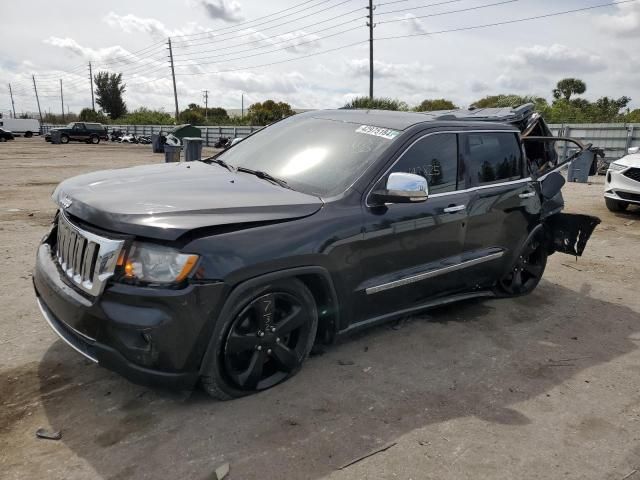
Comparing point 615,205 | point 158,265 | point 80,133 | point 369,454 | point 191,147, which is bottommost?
point 369,454

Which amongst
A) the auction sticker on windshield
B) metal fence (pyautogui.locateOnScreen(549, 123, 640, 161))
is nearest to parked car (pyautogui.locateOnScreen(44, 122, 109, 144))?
metal fence (pyautogui.locateOnScreen(549, 123, 640, 161))

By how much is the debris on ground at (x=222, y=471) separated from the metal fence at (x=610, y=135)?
774 inches

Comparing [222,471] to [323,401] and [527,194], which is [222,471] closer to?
[323,401]

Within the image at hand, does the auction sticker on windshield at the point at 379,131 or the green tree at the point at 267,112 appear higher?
A: the green tree at the point at 267,112

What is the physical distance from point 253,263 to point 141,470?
109 cm

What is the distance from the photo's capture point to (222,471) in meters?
2.39

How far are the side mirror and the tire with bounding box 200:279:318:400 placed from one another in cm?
79

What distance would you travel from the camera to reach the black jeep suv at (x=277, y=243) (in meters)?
2.54

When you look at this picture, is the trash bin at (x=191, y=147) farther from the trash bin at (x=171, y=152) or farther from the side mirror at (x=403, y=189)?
the side mirror at (x=403, y=189)

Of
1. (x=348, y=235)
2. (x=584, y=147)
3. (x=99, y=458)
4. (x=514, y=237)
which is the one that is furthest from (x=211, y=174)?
(x=584, y=147)

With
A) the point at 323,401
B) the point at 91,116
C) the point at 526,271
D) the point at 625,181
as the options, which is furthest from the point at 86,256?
the point at 91,116

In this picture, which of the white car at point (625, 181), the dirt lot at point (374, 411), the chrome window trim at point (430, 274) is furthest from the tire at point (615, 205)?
the chrome window trim at point (430, 274)

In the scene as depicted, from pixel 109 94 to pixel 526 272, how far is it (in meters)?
85.9

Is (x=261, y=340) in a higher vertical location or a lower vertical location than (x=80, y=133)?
lower
